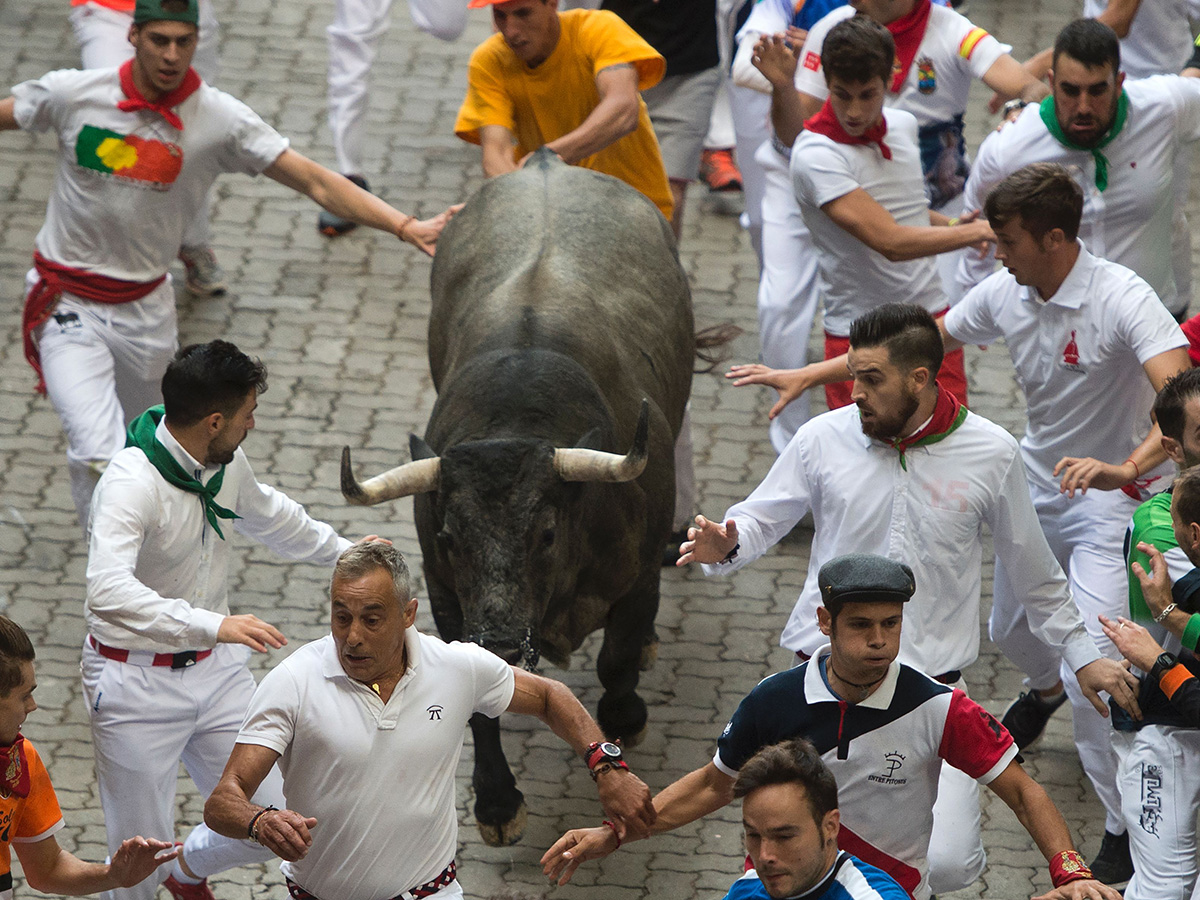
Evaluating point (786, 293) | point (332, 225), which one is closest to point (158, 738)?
point (786, 293)

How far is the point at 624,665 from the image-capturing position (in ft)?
24.7

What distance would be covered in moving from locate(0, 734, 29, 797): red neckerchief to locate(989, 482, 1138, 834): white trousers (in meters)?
3.67

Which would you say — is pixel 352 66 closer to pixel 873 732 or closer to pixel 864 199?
pixel 864 199

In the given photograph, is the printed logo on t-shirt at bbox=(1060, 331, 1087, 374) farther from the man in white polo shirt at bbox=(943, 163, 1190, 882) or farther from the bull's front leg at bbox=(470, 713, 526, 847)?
the bull's front leg at bbox=(470, 713, 526, 847)

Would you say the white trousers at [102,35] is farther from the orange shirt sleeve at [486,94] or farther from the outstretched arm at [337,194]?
the orange shirt sleeve at [486,94]

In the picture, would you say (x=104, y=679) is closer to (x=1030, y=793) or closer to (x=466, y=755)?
(x=466, y=755)

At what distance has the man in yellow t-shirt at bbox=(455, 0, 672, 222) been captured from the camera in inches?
345

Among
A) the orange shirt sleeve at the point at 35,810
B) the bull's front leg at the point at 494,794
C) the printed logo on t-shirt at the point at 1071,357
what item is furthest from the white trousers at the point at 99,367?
the printed logo on t-shirt at the point at 1071,357

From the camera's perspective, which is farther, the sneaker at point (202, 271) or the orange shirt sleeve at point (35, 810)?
the sneaker at point (202, 271)

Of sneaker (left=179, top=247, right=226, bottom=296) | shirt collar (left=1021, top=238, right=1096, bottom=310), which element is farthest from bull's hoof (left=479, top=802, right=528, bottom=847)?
sneaker (left=179, top=247, right=226, bottom=296)

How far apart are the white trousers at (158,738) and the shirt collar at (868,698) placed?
7.12 ft

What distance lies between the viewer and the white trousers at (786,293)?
8.96 m

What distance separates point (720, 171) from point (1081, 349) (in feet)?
19.4

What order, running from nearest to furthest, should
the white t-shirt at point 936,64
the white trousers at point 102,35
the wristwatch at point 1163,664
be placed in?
the wristwatch at point 1163,664
the white t-shirt at point 936,64
the white trousers at point 102,35
